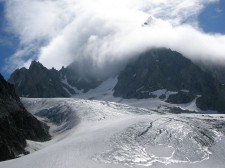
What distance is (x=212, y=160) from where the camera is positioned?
77.8 m

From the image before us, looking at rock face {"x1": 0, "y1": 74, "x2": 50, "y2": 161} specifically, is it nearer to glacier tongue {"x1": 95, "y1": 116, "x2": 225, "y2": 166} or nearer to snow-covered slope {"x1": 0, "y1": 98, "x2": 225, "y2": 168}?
snow-covered slope {"x1": 0, "y1": 98, "x2": 225, "y2": 168}

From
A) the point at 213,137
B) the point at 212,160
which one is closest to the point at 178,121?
the point at 213,137

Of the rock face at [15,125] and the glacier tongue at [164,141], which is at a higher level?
the rock face at [15,125]

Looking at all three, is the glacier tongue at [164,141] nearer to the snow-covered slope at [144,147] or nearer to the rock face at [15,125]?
the snow-covered slope at [144,147]

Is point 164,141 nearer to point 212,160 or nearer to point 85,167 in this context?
point 212,160

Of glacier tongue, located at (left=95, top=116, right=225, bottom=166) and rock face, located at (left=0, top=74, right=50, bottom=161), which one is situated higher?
rock face, located at (left=0, top=74, right=50, bottom=161)

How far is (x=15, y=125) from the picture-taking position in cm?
11612

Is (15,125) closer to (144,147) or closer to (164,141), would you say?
(144,147)

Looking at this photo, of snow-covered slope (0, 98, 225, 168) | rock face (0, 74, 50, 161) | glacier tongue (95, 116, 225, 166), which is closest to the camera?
snow-covered slope (0, 98, 225, 168)

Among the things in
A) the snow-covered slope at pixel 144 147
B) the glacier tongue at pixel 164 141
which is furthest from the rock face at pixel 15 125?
the glacier tongue at pixel 164 141

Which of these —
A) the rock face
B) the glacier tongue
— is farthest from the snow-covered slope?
the rock face

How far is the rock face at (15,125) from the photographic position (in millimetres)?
97875

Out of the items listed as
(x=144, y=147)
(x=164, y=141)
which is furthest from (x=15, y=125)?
(x=164, y=141)

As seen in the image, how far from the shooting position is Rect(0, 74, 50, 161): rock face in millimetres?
97875
